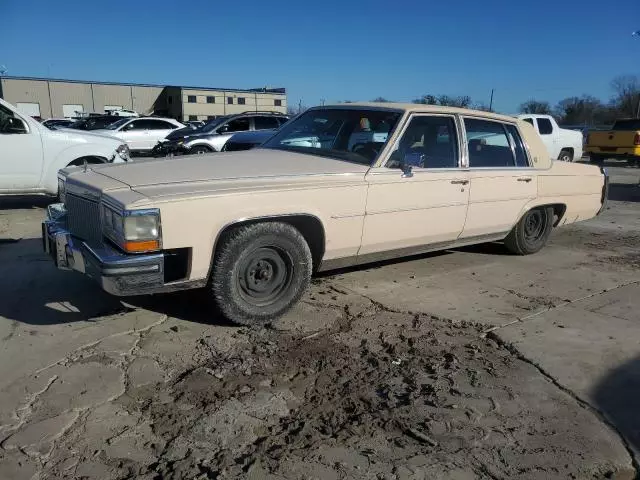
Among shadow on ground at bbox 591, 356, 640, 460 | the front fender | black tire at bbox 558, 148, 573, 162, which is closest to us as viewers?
shadow on ground at bbox 591, 356, 640, 460

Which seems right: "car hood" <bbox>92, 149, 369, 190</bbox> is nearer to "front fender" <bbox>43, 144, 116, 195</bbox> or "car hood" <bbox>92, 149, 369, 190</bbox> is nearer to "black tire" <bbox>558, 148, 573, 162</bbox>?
"front fender" <bbox>43, 144, 116, 195</bbox>

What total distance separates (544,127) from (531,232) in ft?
36.2

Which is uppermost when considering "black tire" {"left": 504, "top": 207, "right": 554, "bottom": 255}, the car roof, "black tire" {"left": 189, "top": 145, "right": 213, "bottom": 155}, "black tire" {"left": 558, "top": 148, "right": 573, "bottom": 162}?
the car roof

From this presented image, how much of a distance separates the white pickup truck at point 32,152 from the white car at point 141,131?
36.3ft

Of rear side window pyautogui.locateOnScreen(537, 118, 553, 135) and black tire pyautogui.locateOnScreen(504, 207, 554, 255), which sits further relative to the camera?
rear side window pyautogui.locateOnScreen(537, 118, 553, 135)

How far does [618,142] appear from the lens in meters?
16.9

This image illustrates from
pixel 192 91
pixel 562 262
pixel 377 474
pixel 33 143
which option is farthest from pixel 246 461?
pixel 192 91

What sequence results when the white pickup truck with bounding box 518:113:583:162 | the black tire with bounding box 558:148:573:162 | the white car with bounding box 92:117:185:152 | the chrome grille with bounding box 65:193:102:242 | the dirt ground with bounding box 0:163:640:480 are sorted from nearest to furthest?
1. the dirt ground with bounding box 0:163:640:480
2. the chrome grille with bounding box 65:193:102:242
3. the white pickup truck with bounding box 518:113:583:162
4. the black tire with bounding box 558:148:573:162
5. the white car with bounding box 92:117:185:152

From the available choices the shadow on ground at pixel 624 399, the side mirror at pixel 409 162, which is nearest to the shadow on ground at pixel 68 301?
the side mirror at pixel 409 162

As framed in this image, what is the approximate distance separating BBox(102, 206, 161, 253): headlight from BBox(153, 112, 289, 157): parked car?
10310mm

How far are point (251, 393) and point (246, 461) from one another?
64 centimetres

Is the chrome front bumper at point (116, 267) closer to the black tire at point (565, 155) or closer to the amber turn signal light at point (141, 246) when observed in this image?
the amber turn signal light at point (141, 246)

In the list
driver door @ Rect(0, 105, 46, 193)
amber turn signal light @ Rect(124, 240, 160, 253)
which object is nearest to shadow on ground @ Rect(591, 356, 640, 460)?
amber turn signal light @ Rect(124, 240, 160, 253)

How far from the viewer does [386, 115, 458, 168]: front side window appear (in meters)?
4.55
